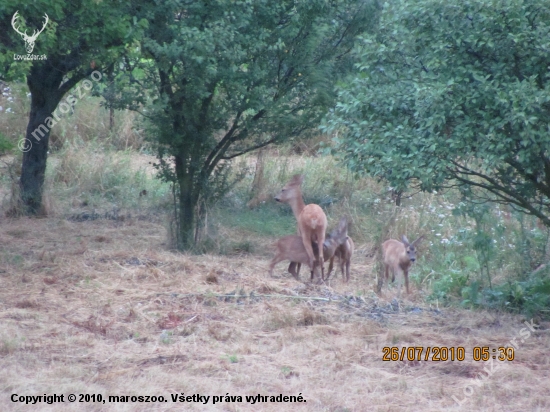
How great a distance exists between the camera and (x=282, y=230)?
15.6 meters

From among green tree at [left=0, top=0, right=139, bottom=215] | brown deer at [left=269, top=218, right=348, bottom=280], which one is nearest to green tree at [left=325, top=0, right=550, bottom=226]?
brown deer at [left=269, top=218, right=348, bottom=280]

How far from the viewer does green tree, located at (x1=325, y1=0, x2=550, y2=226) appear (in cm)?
678

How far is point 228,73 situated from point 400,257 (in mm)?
3609

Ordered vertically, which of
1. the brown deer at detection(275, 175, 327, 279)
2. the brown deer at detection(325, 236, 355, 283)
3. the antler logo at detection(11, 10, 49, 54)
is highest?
the antler logo at detection(11, 10, 49, 54)

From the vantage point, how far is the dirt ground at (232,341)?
621 cm

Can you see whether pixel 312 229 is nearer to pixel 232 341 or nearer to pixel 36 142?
pixel 232 341

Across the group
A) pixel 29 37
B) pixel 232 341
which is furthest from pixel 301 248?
pixel 29 37

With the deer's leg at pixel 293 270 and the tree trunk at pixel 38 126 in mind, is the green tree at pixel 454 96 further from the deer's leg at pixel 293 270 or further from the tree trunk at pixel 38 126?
the tree trunk at pixel 38 126

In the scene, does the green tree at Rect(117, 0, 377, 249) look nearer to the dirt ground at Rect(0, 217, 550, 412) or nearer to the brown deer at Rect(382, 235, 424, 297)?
the dirt ground at Rect(0, 217, 550, 412)

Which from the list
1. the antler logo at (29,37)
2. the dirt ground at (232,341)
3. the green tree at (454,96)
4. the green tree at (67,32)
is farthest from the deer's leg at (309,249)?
the antler logo at (29,37)

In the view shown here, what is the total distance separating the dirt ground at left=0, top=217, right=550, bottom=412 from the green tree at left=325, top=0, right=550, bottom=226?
66.2 inches

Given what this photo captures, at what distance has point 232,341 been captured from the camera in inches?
301

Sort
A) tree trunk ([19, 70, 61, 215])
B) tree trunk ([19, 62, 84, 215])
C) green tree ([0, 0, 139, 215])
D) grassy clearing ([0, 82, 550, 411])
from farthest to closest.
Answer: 1. tree trunk ([19, 70, 61, 215])
2. tree trunk ([19, 62, 84, 215])
3. green tree ([0, 0, 139, 215])
4. grassy clearing ([0, 82, 550, 411])

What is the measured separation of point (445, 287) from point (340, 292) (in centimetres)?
135
